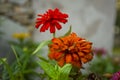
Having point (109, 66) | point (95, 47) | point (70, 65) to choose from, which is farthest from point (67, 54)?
point (95, 47)

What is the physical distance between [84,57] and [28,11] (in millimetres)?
2975

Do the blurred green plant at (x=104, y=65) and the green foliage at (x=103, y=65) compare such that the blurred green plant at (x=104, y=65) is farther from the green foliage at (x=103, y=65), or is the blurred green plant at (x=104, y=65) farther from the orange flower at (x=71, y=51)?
the orange flower at (x=71, y=51)

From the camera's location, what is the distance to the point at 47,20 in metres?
1.28

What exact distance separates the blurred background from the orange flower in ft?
8.45

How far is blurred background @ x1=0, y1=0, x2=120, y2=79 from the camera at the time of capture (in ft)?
13.2

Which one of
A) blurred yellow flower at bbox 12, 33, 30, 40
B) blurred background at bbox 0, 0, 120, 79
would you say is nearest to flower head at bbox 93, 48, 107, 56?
blurred background at bbox 0, 0, 120, 79

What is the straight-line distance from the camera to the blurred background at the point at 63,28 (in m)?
4.03

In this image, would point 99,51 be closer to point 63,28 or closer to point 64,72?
point 63,28

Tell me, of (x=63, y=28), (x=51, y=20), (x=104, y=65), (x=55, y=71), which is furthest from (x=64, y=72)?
(x=104, y=65)

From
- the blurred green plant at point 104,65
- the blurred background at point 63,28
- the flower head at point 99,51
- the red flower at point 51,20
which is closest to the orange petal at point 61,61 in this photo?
the red flower at point 51,20

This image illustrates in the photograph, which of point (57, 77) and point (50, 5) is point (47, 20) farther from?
point (50, 5)

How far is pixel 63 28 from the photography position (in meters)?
4.15

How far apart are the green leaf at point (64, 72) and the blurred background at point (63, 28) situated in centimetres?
260

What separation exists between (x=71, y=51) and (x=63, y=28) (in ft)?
9.79
